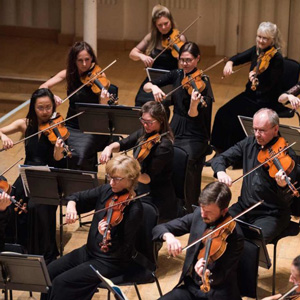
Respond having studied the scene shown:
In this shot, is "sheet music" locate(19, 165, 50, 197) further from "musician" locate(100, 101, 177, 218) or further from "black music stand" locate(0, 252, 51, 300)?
"black music stand" locate(0, 252, 51, 300)

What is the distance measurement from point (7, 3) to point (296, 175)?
18.1 ft

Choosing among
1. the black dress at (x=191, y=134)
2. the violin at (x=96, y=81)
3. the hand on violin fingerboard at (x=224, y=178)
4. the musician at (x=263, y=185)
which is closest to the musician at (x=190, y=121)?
the black dress at (x=191, y=134)

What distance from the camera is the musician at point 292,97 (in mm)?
5465

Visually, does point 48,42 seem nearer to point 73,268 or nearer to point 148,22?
point 148,22

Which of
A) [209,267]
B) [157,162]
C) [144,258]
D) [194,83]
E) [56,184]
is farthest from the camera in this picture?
[194,83]

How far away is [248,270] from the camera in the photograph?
13.8ft

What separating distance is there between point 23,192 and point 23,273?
112cm

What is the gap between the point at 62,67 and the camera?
27.5 feet

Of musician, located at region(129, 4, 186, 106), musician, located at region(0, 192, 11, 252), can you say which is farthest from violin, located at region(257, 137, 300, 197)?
musician, located at region(129, 4, 186, 106)

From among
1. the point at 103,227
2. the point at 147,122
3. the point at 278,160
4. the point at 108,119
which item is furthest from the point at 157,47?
the point at 103,227

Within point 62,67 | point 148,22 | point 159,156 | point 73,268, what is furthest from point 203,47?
point 73,268

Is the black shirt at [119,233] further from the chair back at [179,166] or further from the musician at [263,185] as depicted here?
the chair back at [179,166]

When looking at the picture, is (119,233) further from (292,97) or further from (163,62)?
(163,62)

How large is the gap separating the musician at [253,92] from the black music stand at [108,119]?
2.94ft
